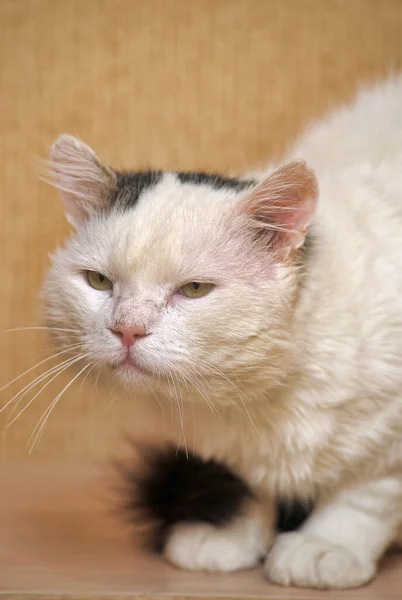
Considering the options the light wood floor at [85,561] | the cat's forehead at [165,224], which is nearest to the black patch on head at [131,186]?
the cat's forehead at [165,224]

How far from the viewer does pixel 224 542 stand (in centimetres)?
134

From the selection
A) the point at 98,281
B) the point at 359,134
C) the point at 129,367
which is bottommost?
the point at 129,367

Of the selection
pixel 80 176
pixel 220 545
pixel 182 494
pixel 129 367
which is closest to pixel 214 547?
pixel 220 545

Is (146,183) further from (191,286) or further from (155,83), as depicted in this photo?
(155,83)

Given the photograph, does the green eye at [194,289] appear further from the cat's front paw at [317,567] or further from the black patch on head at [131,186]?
the cat's front paw at [317,567]

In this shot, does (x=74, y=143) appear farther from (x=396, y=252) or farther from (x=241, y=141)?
(x=241, y=141)

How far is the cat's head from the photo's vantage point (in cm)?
116

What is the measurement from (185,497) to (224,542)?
0.34 feet

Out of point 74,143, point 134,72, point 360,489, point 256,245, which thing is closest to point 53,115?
point 134,72

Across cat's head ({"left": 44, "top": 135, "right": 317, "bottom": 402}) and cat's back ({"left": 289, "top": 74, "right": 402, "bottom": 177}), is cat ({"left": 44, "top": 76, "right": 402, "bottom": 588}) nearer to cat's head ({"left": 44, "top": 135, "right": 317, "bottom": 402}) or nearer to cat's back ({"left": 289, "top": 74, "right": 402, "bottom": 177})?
cat's head ({"left": 44, "top": 135, "right": 317, "bottom": 402})

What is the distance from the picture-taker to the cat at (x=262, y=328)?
1.18 m

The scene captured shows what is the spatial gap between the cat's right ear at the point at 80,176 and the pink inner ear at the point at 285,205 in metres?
0.23

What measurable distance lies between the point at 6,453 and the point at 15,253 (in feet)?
1.54

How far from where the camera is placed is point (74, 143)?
1301mm
